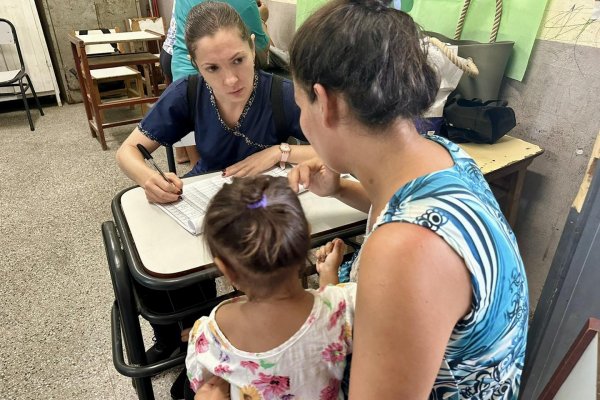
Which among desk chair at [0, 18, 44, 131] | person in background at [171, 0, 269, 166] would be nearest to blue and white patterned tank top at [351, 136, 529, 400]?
person in background at [171, 0, 269, 166]

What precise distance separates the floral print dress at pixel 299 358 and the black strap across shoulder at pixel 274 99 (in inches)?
31.4

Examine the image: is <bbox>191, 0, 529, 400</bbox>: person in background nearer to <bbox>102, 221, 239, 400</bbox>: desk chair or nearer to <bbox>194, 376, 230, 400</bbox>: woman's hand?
<bbox>194, 376, 230, 400</bbox>: woman's hand

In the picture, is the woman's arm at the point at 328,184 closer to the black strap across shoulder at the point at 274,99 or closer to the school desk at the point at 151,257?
the school desk at the point at 151,257

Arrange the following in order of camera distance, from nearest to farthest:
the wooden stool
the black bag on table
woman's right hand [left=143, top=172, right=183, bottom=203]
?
woman's right hand [left=143, top=172, right=183, bottom=203], the black bag on table, the wooden stool

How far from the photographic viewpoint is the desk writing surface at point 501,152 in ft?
4.25

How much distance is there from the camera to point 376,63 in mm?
595

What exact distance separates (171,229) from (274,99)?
604 millimetres

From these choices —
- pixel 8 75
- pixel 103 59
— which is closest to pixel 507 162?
pixel 103 59

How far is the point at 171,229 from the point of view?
993 mm

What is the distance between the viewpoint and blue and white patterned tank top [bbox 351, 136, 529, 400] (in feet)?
1.69

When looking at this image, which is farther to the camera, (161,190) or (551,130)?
(551,130)

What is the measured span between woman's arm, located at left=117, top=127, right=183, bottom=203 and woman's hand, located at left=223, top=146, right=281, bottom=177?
18 cm

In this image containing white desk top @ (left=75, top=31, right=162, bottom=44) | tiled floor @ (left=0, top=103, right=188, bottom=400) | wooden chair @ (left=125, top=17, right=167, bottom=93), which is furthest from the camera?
wooden chair @ (left=125, top=17, right=167, bottom=93)

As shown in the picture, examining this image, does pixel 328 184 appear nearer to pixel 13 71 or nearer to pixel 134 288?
pixel 134 288
